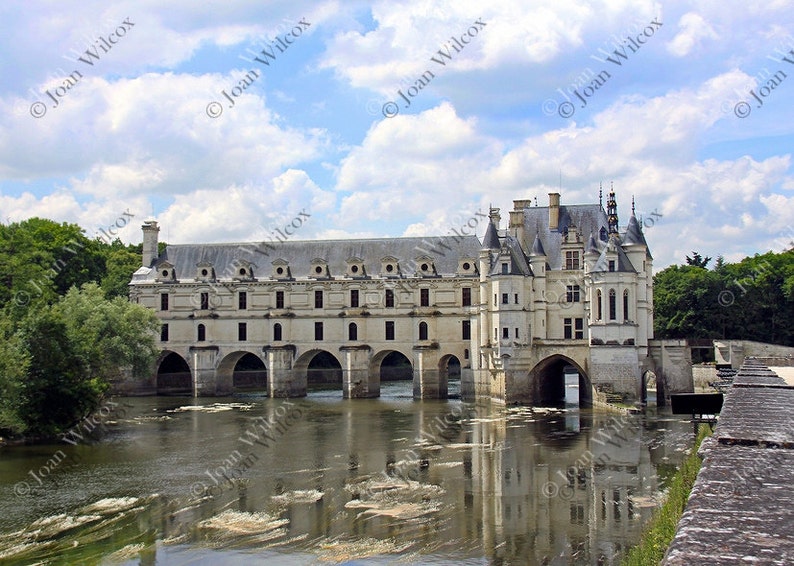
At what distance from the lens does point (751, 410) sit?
369 inches

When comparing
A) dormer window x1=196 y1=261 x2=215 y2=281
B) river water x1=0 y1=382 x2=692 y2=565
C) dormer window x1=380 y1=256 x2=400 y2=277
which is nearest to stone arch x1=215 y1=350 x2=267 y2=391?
dormer window x1=196 y1=261 x2=215 y2=281

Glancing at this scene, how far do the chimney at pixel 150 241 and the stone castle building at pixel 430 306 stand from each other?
0.10m

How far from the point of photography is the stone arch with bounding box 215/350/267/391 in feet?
179

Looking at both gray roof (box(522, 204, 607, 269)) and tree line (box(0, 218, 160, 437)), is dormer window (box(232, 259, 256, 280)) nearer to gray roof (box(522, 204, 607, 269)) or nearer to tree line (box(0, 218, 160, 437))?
tree line (box(0, 218, 160, 437))

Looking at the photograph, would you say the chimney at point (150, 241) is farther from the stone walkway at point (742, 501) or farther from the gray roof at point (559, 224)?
the stone walkway at point (742, 501)

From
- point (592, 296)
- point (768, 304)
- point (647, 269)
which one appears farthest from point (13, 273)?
point (768, 304)

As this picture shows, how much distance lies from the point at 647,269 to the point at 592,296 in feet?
17.0

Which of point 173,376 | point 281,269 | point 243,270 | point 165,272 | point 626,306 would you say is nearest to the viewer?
point 626,306

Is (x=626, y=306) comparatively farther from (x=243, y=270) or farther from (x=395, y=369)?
(x=395, y=369)

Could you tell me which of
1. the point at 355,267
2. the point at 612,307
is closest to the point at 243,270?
the point at 355,267

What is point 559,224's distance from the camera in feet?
160

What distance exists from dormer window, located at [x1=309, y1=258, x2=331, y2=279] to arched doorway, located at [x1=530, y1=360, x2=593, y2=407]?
15.6m

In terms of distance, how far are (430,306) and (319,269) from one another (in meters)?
8.00

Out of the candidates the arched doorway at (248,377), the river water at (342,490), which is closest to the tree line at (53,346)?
the river water at (342,490)
